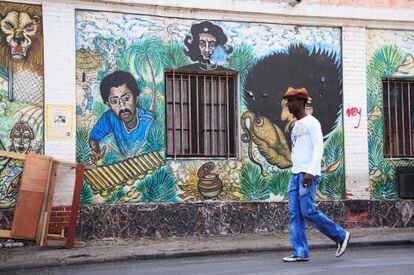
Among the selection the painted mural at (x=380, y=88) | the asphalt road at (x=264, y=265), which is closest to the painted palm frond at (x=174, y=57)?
the painted mural at (x=380, y=88)

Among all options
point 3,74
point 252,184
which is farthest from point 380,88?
point 3,74

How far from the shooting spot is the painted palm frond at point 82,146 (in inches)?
416

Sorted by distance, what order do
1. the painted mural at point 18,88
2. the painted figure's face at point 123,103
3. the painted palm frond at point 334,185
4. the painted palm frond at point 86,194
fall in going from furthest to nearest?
1. the painted palm frond at point 334,185
2. the painted figure's face at point 123,103
3. the painted palm frond at point 86,194
4. the painted mural at point 18,88

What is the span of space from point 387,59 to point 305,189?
5826 millimetres

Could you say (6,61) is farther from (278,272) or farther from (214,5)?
(278,272)

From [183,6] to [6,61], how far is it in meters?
2.95

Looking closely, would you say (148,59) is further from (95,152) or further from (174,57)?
(95,152)

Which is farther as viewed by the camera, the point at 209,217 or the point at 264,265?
the point at 209,217

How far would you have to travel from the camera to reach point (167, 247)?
9.43 meters

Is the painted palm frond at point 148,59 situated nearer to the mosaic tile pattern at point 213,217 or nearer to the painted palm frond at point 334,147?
the mosaic tile pattern at point 213,217

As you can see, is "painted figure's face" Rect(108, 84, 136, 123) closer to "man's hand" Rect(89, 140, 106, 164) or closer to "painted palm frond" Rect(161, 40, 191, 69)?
"man's hand" Rect(89, 140, 106, 164)

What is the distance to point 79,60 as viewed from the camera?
1065 cm

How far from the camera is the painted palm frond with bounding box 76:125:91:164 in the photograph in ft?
34.7

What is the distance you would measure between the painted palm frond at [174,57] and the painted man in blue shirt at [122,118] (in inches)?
24.8
